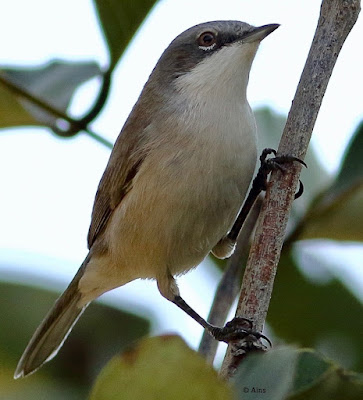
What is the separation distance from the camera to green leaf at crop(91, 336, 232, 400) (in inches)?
45.2

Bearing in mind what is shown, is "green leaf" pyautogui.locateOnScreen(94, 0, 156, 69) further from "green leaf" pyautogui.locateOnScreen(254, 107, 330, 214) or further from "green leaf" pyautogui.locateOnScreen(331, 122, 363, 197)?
"green leaf" pyautogui.locateOnScreen(331, 122, 363, 197)

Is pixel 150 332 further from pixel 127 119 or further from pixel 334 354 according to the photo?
pixel 127 119

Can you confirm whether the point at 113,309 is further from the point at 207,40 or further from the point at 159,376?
the point at 159,376

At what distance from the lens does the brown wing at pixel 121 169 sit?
354 centimetres

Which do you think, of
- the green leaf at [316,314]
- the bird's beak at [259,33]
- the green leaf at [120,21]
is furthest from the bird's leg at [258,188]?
the green leaf at [120,21]

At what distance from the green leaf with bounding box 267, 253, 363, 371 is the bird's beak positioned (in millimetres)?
991

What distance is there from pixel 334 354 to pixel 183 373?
1.42 meters

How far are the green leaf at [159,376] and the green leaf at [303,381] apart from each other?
17 centimetres

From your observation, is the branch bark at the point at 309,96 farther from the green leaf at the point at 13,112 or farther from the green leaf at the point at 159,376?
the green leaf at the point at 13,112

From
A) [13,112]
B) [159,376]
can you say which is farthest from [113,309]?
[159,376]

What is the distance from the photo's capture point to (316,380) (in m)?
1.29

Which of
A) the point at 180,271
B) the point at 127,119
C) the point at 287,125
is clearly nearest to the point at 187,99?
the point at 127,119

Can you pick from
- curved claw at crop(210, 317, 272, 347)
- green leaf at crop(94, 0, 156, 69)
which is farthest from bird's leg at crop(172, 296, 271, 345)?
green leaf at crop(94, 0, 156, 69)

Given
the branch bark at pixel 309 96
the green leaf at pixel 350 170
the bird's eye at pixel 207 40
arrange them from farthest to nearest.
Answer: the bird's eye at pixel 207 40, the green leaf at pixel 350 170, the branch bark at pixel 309 96
